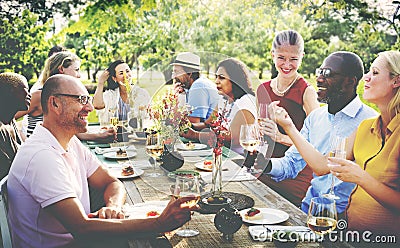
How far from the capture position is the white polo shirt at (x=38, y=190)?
1605 millimetres

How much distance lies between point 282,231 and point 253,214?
0.62ft

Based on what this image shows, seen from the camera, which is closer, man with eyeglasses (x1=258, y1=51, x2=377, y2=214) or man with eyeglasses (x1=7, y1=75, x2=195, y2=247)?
man with eyeglasses (x1=7, y1=75, x2=195, y2=247)

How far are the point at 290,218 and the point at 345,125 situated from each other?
32.8 inches

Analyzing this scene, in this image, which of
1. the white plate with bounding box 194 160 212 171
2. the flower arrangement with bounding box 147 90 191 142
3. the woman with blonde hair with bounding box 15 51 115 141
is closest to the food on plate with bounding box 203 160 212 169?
the white plate with bounding box 194 160 212 171

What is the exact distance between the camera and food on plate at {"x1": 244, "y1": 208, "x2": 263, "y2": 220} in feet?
5.79

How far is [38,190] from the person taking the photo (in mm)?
1600

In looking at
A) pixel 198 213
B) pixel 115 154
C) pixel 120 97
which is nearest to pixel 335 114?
pixel 198 213

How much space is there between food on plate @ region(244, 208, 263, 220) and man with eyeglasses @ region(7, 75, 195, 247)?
0.30m

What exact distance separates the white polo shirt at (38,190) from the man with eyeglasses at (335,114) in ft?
3.91

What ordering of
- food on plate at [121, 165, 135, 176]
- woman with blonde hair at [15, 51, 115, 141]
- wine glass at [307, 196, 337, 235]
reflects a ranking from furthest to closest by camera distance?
1. woman with blonde hair at [15, 51, 115, 141]
2. food on plate at [121, 165, 135, 176]
3. wine glass at [307, 196, 337, 235]

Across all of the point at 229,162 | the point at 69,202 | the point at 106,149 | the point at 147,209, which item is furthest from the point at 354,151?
the point at 106,149

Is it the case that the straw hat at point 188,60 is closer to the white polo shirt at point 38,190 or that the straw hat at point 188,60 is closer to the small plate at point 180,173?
the small plate at point 180,173

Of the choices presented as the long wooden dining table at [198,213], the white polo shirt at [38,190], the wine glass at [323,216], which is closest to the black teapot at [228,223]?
the long wooden dining table at [198,213]

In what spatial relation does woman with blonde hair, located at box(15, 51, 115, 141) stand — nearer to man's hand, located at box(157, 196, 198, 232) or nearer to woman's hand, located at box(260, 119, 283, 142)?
woman's hand, located at box(260, 119, 283, 142)
